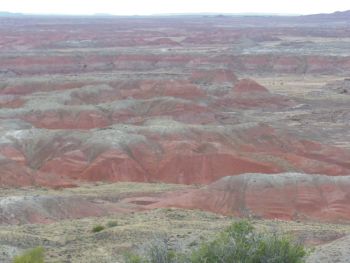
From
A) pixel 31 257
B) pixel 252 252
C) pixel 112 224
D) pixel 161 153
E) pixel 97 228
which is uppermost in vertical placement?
Result: pixel 252 252

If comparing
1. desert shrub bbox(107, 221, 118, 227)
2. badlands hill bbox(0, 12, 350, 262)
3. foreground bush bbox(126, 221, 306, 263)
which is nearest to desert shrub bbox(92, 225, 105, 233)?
badlands hill bbox(0, 12, 350, 262)

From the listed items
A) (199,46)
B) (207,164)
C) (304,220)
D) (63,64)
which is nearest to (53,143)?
(207,164)

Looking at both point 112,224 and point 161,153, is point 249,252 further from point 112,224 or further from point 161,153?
point 161,153

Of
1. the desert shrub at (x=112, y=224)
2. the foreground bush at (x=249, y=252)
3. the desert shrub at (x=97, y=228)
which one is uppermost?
the foreground bush at (x=249, y=252)

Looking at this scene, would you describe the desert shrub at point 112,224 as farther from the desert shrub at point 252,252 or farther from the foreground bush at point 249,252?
the desert shrub at point 252,252

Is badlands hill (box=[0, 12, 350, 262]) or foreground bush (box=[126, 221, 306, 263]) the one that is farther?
badlands hill (box=[0, 12, 350, 262])

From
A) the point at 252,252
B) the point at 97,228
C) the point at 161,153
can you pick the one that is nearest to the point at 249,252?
the point at 252,252

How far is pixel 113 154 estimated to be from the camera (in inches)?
1998

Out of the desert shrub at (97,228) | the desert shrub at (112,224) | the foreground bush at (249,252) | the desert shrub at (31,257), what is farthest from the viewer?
the desert shrub at (112,224)

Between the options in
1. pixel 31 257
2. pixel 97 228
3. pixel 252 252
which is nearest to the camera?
pixel 252 252

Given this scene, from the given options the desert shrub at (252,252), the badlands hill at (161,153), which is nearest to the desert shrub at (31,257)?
the badlands hill at (161,153)

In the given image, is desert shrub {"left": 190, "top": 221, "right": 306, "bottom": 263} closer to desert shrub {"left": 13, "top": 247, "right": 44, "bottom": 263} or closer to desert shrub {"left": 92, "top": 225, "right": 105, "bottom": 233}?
desert shrub {"left": 13, "top": 247, "right": 44, "bottom": 263}

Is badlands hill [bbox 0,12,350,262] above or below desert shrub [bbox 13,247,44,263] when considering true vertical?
below

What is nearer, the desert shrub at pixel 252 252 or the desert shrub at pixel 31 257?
the desert shrub at pixel 252 252
